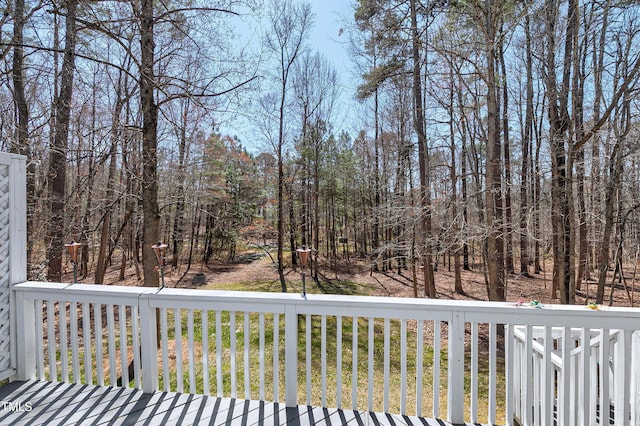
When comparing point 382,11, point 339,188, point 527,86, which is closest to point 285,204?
point 339,188

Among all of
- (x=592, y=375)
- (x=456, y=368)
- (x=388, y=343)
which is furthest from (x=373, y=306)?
(x=592, y=375)

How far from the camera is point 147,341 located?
2297 millimetres

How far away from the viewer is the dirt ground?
8562 millimetres

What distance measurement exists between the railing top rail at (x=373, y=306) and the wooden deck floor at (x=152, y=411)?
671 mm

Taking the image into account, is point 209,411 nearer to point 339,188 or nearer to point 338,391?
point 338,391

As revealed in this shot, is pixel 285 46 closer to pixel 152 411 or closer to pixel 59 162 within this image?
pixel 59 162

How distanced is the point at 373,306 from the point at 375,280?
9.48 m

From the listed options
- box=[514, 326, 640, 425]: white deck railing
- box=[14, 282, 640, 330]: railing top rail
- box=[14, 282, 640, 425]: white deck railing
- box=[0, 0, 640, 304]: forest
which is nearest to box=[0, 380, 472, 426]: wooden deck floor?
box=[14, 282, 640, 425]: white deck railing

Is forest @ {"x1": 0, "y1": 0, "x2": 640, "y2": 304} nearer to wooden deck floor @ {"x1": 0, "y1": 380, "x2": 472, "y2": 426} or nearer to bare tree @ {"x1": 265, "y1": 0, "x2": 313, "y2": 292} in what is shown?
bare tree @ {"x1": 265, "y1": 0, "x2": 313, "y2": 292}

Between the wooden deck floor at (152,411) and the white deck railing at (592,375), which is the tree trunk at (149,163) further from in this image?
the white deck railing at (592,375)

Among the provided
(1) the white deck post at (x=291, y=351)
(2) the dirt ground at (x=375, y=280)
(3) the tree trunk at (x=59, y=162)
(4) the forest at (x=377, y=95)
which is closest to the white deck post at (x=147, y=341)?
(1) the white deck post at (x=291, y=351)

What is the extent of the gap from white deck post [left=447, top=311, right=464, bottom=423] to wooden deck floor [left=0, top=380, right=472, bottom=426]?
0.12 meters

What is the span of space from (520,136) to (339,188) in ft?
22.4

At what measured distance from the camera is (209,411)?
6.95ft
